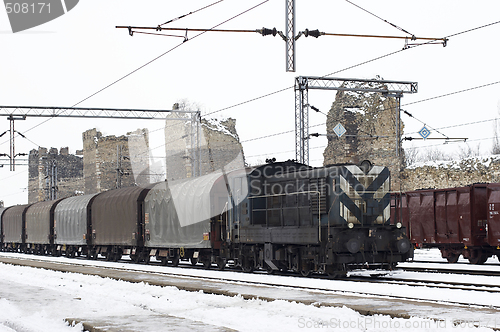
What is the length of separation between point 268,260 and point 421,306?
8.55 m

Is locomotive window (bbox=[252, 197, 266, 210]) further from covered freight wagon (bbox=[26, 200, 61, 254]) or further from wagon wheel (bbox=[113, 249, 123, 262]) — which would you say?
covered freight wagon (bbox=[26, 200, 61, 254])

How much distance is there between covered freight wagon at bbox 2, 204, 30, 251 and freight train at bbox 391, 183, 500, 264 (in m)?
27.7

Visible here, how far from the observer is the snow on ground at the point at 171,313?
8.45 m

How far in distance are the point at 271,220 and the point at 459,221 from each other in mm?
8087

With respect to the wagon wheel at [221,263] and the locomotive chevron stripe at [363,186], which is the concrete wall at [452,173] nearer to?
the wagon wheel at [221,263]

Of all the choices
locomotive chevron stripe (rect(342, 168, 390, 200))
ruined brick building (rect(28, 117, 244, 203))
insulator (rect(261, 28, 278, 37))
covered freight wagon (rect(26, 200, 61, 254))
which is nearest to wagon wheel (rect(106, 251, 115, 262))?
covered freight wagon (rect(26, 200, 61, 254))

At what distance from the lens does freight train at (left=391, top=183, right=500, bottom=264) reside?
21.6m

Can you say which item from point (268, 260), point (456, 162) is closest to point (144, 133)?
point (456, 162)

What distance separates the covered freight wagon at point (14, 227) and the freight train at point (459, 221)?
2767cm

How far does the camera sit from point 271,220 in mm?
18594

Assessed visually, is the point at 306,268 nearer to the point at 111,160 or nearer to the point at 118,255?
the point at 118,255

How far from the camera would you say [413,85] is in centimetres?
3519

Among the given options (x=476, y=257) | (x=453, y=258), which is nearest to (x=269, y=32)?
(x=476, y=257)

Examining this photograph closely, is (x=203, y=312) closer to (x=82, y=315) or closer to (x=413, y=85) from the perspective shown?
(x=82, y=315)
